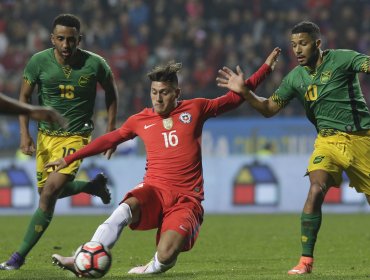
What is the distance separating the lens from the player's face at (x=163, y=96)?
8094mm

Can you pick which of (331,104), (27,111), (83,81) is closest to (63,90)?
(83,81)

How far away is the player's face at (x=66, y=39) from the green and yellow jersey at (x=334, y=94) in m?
2.00

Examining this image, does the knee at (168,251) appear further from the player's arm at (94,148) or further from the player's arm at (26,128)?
the player's arm at (26,128)

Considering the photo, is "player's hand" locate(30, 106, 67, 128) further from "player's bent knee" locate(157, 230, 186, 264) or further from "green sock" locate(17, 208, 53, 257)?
"green sock" locate(17, 208, 53, 257)

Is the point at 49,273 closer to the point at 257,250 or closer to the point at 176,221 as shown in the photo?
the point at 176,221

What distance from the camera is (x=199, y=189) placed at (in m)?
8.16

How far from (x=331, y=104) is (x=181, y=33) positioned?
1444 centimetres

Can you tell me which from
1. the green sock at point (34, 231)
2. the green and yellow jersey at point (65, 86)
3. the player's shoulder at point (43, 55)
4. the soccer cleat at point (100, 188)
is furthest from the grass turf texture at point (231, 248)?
the player's shoulder at point (43, 55)

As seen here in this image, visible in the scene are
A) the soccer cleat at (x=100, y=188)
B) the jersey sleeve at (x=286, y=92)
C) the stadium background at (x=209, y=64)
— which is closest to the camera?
the jersey sleeve at (x=286, y=92)

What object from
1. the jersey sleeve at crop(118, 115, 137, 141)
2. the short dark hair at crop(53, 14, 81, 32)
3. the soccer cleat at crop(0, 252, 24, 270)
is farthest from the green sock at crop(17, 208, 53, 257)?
the short dark hair at crop(53, 14, 81, 32)

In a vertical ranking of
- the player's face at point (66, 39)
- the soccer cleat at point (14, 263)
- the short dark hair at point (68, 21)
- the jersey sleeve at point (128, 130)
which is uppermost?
the short dark hair at point (68, 21)

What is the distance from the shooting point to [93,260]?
Result: 7.14m

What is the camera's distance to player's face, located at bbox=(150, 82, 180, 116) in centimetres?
809

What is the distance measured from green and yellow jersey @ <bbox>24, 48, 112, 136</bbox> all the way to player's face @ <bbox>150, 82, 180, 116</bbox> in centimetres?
157
